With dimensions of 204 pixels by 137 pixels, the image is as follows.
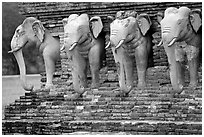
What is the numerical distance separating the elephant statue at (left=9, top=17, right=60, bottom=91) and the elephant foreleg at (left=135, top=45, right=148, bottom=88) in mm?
1803

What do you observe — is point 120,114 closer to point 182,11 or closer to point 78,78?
point 78,78

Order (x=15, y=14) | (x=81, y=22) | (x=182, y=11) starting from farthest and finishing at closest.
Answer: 1. (x=15, y=14)
2. (x=81, y=22)
3. (x=182, y=11)

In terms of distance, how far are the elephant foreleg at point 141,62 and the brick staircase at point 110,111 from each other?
0.11 m

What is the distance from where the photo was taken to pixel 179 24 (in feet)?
38.9

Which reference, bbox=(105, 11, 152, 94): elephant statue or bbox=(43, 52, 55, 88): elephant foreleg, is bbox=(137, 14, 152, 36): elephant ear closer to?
bbox=(105, 11, 152, 94): elephant statue

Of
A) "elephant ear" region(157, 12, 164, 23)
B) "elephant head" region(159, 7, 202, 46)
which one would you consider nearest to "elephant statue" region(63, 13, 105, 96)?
"elephant ear" region(157, 12, 164, 23)

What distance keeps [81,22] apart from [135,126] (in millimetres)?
1972

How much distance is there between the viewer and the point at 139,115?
1230 centimetres

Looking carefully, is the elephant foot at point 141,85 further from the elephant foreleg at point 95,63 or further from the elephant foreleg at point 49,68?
the elephant foreleg at point 49,68

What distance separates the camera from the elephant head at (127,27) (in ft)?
40.2

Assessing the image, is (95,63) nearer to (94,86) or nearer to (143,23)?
(94,86)

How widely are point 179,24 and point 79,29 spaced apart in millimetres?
1728

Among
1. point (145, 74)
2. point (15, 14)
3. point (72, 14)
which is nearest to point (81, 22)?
point (72, 14)

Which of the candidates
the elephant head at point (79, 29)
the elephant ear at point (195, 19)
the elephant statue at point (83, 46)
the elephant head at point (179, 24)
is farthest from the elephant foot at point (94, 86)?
the elephant ear at point (195, 19)
